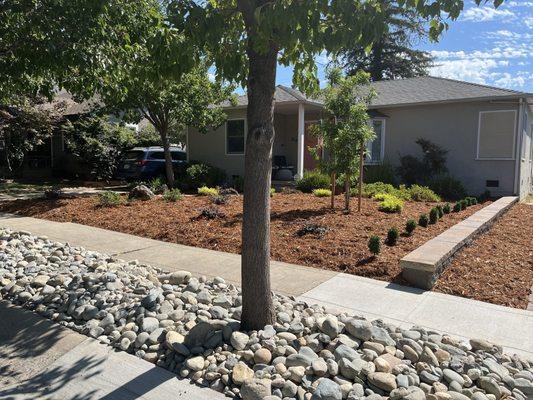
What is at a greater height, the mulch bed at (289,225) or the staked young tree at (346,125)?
the staked young tree at (346,125)

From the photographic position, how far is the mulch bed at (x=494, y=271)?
5.23 meters

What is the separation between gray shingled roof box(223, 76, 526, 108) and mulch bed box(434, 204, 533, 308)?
7973mm

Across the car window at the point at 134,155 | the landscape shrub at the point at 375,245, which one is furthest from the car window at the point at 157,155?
the landscape shrub at the point at 375,245

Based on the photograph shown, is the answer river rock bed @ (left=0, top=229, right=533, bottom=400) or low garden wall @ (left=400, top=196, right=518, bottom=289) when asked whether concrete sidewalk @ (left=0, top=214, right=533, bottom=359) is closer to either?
low garden wall @ (left=400, top=196, right=518, bottom=289)

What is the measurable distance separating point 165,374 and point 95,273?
2.59 m

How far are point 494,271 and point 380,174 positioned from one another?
32.7 feet

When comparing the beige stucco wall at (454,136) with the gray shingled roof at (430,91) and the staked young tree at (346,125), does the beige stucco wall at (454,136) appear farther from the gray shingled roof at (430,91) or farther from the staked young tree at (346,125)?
the staked young tree at (346,125)

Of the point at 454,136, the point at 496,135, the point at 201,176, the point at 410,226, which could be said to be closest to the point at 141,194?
the point at 201,176

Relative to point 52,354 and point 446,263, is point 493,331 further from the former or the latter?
point 52,354

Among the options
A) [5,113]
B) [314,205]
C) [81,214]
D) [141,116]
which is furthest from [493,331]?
[5,113]

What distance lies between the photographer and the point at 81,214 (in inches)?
409

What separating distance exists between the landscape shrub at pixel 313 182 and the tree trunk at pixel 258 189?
10.6 metres

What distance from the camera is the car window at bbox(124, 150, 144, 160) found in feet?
57.5

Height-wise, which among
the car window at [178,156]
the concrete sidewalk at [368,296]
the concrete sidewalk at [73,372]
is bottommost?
the concrete sidewalk at [73,372]
